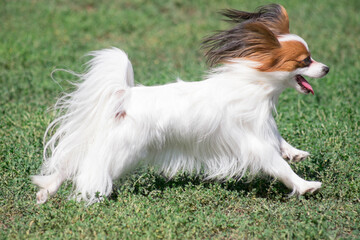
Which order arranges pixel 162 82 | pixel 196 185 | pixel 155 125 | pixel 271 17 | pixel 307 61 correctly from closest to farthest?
pixel 155 125
pixel 307 61
pixel 271 17
pixel 196 185
pixel 162 82

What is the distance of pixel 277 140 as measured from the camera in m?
4.97

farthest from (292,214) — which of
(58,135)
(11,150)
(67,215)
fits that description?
(11,150)

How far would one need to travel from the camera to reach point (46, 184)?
481cm

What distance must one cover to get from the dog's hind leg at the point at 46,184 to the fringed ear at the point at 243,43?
1870 millimetres

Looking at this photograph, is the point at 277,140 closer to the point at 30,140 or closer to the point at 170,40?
the point at 30,140

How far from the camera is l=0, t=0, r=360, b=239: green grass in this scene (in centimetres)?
436

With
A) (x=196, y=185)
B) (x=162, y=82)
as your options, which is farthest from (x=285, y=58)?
(x=162, y=82)

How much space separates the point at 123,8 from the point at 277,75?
739cm

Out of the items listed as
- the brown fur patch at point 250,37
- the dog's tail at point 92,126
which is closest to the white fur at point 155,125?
the dog's tail at point 92,126

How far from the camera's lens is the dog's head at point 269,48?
471 cm

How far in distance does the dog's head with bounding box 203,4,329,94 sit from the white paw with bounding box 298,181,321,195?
0.90 metres

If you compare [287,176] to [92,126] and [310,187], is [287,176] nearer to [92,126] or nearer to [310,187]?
[310,187]

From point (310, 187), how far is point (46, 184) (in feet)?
8.28

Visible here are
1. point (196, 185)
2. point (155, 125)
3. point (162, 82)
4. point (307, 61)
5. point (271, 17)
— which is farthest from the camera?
point (162, 82)
